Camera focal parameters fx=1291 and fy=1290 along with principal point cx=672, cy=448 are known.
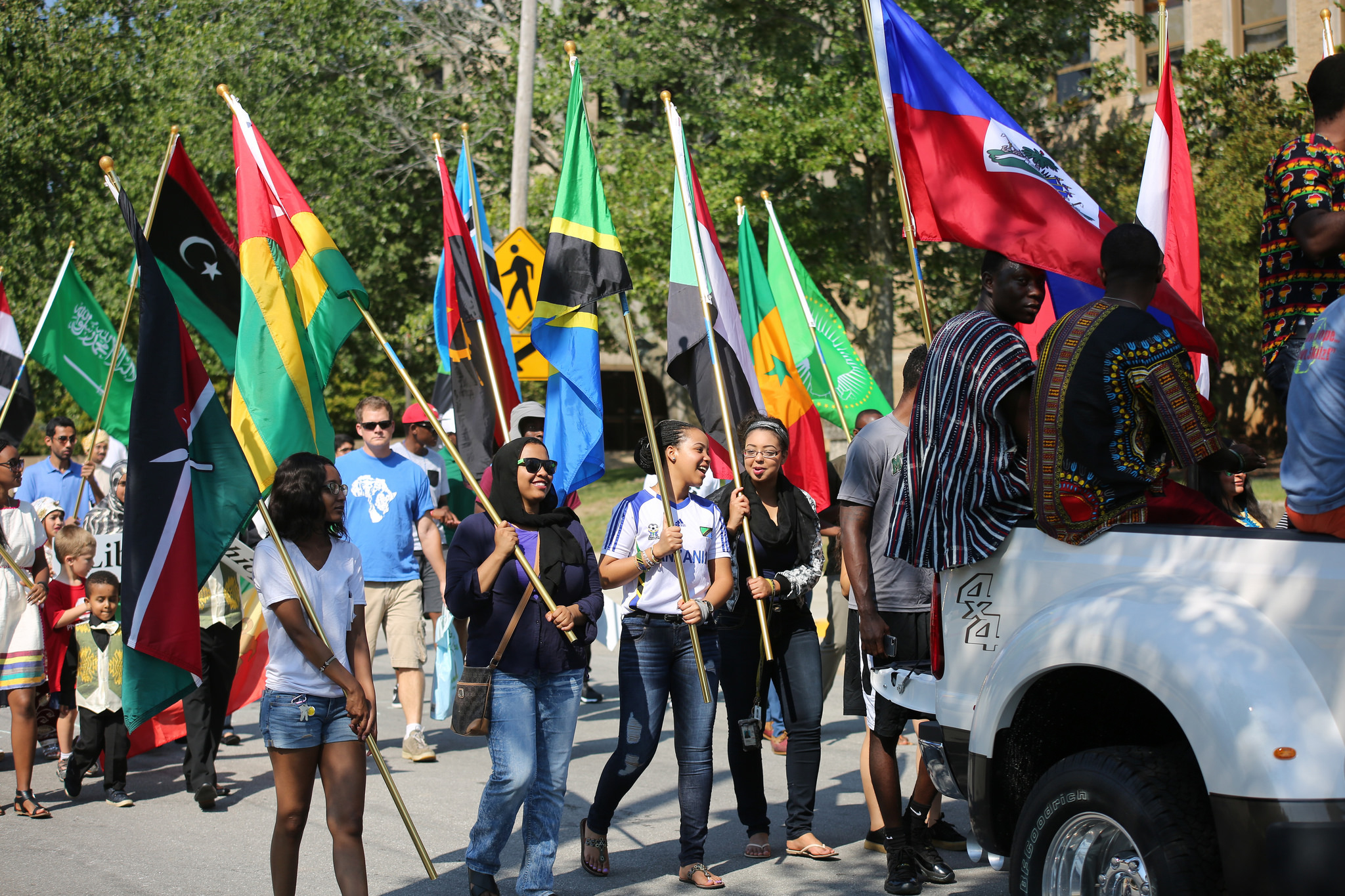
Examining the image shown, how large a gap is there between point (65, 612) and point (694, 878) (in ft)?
14.2

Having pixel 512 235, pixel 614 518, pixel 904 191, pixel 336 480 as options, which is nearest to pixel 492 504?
pixel 614 518

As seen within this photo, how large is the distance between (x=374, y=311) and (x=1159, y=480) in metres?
24.7

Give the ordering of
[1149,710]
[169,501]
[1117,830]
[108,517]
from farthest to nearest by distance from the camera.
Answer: [108,517], [169,501], [1149,710], [1117,830]

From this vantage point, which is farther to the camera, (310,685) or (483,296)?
(483,296)

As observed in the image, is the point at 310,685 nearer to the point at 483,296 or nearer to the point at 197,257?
the point at 197,257

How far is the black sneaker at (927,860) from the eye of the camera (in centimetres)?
541

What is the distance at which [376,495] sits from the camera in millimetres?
8438

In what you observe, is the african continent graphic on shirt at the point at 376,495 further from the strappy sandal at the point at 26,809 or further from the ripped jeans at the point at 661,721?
the ripped jeans at the point at 661,721

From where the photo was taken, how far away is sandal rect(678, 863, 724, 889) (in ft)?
17.6

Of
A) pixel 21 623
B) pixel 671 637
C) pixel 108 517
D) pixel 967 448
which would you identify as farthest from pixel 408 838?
pixel 967 448

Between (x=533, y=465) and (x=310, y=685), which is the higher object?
(x=533, y=465)

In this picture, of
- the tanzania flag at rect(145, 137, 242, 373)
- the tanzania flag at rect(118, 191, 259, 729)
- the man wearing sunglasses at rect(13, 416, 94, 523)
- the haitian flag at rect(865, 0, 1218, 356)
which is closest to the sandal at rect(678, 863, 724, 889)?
the tanzania flag at rect(118, 191, 259, 729)

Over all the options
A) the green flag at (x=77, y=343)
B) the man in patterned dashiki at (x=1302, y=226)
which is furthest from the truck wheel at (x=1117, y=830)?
the green flag at (x=77, y=343)

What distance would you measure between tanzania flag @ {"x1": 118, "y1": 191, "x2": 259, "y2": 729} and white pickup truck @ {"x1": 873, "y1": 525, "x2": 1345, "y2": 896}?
2720 millimetres
